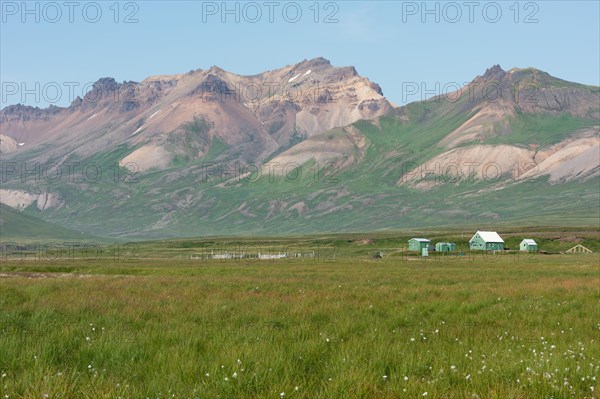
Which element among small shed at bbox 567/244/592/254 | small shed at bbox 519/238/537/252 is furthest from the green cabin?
small shed at bbox 567/244/592/254

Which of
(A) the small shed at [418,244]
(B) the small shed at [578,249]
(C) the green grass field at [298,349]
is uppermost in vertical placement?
(C) the green grass field at [298,349]

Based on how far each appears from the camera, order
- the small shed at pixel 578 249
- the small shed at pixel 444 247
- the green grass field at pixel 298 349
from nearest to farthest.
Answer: the green grass field at pixel 298 349 < the small shed at pixel 578 249 < the small shed at pixel 444 247

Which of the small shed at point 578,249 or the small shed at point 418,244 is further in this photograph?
the small shed at point 418,244

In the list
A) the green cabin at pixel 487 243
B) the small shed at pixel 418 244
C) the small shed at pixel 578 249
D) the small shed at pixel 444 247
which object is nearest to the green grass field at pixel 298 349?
the small shed at pixel 418 244

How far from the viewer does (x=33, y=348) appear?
36.4 feet

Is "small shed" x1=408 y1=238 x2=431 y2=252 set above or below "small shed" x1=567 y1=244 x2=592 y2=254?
above

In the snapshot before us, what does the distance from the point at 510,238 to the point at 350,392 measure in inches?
7346

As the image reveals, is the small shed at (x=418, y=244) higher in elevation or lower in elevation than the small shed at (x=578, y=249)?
higher

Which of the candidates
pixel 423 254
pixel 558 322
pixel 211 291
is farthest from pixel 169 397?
pixel 423 254

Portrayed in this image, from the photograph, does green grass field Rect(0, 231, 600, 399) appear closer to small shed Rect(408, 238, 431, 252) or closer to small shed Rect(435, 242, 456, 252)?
small shed Rect(408, 238, 431, 252)

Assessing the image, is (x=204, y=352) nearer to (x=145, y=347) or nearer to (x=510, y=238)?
(x=145, y=347)

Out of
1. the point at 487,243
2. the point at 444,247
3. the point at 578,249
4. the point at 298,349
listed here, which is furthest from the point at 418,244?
the point at 298,349

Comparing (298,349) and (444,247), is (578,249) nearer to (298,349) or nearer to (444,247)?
(444,247)

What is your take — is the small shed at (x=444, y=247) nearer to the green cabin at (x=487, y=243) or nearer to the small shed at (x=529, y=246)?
the green cabin at (x=487, y=243)
